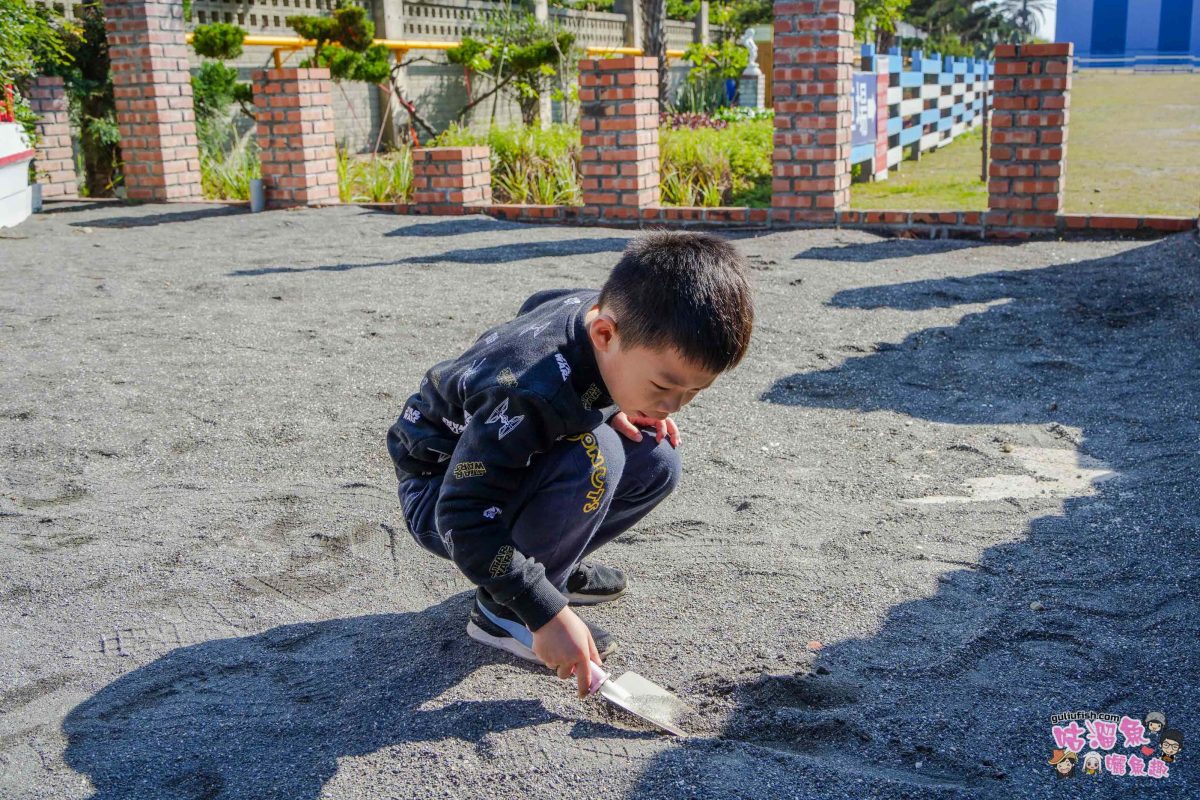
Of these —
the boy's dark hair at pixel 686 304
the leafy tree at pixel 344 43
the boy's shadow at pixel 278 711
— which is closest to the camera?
the boy's dark hair at pixel 686 304

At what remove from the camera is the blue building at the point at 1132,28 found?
146ft

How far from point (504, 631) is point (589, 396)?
691 millimetres

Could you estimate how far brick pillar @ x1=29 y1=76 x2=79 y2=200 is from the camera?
1018cm

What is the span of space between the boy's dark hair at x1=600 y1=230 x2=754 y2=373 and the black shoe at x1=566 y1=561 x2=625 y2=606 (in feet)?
2.88

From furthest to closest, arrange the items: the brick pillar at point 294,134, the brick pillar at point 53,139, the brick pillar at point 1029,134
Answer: the brick pillar at point 53,139 < the brick pillar at point 294,134 < the brick pillar at point 1029,134

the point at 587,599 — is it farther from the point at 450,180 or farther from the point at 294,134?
the point at 294,134

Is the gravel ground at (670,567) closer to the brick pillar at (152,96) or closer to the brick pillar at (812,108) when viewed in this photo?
the brick pillar at (812,108)

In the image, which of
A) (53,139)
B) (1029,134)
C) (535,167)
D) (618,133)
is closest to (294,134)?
(535,167)

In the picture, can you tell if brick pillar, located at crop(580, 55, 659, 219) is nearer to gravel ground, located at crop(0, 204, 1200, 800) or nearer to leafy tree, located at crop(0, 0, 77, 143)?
gravel ground, located at crop(0, 204, 1200, 800)

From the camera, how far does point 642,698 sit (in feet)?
7.36

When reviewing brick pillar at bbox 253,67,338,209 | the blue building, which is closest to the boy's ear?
brick pillar at bbox 253,67,338,209

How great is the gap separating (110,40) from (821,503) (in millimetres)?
9318

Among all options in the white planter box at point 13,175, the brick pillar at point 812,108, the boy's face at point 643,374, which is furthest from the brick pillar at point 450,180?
the boy's face at point 643,374

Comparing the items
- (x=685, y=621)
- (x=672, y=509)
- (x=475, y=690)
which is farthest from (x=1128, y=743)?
(x=672, y=509)
